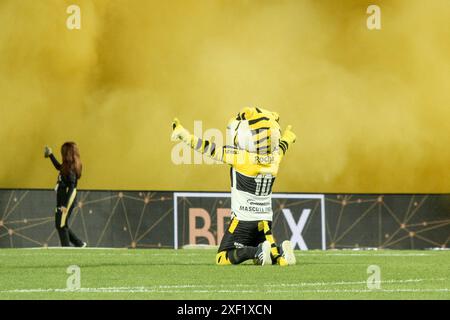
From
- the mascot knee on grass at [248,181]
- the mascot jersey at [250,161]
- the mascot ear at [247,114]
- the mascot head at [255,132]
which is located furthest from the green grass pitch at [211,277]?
the mascot ear at [247,114]

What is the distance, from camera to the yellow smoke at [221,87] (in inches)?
947

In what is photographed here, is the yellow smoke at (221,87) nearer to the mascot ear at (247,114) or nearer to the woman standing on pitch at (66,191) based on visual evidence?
the woman standing on pitch at (66,191)

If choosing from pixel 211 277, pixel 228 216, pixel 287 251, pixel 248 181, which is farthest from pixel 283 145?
pixel 228 216

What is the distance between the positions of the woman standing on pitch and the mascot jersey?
6.92 meters

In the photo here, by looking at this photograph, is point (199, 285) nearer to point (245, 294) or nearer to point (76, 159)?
point (245, 294)

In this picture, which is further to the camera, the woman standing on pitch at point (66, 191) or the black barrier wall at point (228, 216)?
the black barrier wall at point (228, 216)

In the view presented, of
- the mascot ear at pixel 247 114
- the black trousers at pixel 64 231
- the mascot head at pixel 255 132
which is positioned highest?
the mascot ear at pixel 247 114

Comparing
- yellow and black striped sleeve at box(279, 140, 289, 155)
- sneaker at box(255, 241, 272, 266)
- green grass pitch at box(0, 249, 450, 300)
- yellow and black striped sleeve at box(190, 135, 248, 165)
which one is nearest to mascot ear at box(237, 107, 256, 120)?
yellow and black striped sleeve at box(190, 135, 248, 165)

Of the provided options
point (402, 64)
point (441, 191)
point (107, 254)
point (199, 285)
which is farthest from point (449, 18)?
point (199, 285)

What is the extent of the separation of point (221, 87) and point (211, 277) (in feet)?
37.4

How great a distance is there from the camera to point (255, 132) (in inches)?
585

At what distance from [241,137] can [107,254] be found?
3468 mm

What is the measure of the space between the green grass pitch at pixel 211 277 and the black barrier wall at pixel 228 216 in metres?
4.35

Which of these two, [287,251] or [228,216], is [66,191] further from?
[287,251]
